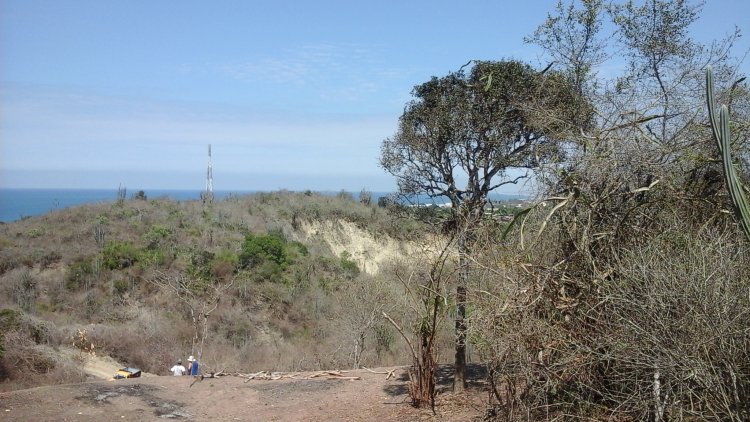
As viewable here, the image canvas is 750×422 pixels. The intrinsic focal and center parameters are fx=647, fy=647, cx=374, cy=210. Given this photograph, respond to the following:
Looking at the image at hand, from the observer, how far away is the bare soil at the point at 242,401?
1017 cm

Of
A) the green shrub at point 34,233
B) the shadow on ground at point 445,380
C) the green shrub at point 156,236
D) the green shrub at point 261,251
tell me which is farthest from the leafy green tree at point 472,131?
the green shrub at point 34,233

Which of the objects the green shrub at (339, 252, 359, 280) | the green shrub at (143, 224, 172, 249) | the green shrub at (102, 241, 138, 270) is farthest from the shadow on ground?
the green shrub at (143, 224, 172, 249)

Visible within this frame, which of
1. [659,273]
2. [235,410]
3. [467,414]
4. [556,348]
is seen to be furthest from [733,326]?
[235,410]

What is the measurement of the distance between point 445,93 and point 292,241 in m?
24.7

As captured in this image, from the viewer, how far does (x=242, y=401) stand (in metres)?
11.8

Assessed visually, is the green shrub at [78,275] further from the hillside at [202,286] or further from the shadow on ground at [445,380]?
the shadow on ground at [445,380]

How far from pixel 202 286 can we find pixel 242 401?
14.9 m

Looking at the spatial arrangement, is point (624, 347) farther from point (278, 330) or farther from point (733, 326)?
point (278, 330)

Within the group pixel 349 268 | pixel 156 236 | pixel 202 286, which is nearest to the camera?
pixel 202 286

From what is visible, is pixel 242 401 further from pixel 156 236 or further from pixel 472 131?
pixel 156 236

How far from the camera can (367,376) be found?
13336 mm

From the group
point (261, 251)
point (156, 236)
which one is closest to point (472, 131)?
point (261, 251)

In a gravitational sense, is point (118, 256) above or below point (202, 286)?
above

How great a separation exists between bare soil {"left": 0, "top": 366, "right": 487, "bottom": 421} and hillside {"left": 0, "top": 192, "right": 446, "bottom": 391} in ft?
8.79
